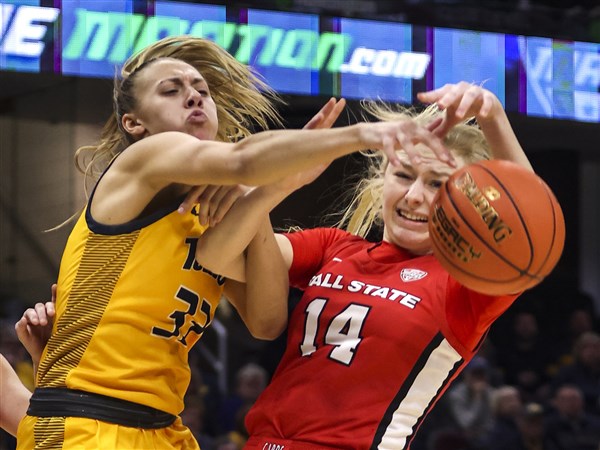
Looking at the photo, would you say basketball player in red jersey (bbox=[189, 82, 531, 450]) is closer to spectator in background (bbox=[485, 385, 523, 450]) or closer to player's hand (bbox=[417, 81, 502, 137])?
player's hand (bbox=[417, 81, 502, 137])

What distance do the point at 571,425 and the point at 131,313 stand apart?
6.71m

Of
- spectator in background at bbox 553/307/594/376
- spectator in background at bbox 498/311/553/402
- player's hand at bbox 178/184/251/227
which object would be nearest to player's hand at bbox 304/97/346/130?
player's hand at bbox 178/184/251/227

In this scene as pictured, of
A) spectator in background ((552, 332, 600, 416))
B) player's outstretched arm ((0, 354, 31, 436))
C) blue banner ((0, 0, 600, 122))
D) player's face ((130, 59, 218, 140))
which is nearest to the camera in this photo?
player's face ((130, 59, 218, 140))

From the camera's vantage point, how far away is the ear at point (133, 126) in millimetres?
3506

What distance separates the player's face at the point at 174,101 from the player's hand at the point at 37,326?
590 millimetres

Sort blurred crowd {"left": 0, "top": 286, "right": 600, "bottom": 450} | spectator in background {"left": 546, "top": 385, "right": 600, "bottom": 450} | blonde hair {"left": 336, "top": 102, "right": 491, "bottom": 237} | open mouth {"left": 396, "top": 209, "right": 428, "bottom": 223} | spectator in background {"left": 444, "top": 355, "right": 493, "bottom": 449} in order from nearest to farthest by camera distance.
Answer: open mouth {"left": 396, "top": 209, "right": 428, "bottom": 223}
blonde hair {"left": 336, "top": 102, "right": 491, "bottom": 237}
blurred crowd {"left": 0, "top": 286, "right": 600, "bottom": 450}
spectator in background {"left": 546, "top": 385, "right": 600, "bottom": 450}
spectator in background {"left": 444, "top": 355, "right": 493, "bottom": 449}

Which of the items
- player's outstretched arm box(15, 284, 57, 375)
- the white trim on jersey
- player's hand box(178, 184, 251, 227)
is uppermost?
player's hand box(178, 184, 251, 227)

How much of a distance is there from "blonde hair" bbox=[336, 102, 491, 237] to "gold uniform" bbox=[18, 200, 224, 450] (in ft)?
2.77

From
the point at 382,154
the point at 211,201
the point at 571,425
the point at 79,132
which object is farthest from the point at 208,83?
the point at 571,425

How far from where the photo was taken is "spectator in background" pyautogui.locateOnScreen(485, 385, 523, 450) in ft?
29.7

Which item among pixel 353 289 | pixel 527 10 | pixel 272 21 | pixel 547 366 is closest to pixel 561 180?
pixel 547 366

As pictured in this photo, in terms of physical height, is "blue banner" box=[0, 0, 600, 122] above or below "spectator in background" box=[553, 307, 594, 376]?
above

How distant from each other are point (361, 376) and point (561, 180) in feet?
30.6

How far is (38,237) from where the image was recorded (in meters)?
9.84
